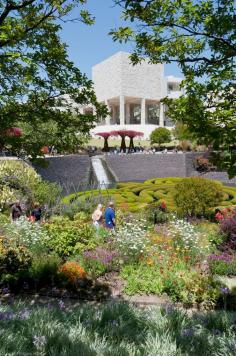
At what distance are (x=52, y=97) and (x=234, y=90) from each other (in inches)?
124

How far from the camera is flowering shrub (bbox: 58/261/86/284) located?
28.6 feet

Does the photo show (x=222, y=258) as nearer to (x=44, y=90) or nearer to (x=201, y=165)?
(x=44, y=90)

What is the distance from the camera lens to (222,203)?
18516 mm

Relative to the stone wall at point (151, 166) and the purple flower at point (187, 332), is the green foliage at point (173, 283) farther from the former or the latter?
the stone wall at point (151, 166)

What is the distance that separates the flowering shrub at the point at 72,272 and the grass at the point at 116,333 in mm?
2679

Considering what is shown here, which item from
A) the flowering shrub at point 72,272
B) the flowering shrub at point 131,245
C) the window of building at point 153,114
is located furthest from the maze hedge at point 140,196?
the window of building at point 153,114

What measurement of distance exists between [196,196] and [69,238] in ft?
23.9

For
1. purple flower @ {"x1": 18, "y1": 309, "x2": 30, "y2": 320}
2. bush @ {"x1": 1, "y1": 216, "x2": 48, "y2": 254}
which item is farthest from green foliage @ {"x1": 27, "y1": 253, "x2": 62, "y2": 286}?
purple flower @ {"x1": 18, "y1": 309, "x2": 30, "y2": 320}

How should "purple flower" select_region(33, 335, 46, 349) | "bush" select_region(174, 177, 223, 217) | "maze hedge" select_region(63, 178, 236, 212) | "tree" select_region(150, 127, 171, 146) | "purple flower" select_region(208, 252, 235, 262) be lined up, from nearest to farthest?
"purple flower" select_region(33, 335, 46, 349), "purple flower" select_region(208, 252, 235, 262), "bush" select_region(174, 177, 223, 217), "maze hedge" select_region(63, 178, 236, 212), "tree" select_region(150, 127, 171, 146)

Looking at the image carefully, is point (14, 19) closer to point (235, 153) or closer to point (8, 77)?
point (8, 77)

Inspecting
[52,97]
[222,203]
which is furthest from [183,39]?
[222,203]

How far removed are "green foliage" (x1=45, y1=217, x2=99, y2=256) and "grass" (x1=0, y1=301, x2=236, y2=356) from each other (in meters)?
4.36

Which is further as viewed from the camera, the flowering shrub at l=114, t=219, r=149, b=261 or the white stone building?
the white stone building

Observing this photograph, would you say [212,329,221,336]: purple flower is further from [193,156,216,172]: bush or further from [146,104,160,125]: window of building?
[146,104,160,125]: window of building
